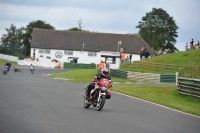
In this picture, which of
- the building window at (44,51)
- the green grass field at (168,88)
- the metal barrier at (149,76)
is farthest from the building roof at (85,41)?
the metal barrier at (149,76)

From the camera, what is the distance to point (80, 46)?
4058 inches

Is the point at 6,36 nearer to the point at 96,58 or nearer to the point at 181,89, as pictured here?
the point at 96,58

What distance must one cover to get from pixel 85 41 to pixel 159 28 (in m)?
20.3

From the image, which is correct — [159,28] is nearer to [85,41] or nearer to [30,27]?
[85,41]

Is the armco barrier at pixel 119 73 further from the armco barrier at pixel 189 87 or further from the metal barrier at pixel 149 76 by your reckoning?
the armco barrier at pixel 189 87

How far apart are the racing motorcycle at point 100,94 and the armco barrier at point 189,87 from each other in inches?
410

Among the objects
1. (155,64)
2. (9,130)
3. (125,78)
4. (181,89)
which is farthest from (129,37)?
(9,130)

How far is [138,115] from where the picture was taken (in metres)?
16.9

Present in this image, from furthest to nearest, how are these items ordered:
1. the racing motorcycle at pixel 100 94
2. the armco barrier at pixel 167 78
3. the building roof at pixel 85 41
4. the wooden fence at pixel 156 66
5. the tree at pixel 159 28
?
the tree at pixel 159 28 → the building roof at pixel 85 41 → the wooden fence at pixel 156 66 → the armco barrier at pixel 167 78 → the racing motorcycle at pixel 100 94

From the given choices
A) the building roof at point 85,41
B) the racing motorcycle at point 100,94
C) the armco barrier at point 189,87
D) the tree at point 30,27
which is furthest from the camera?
the tree at point 30,27

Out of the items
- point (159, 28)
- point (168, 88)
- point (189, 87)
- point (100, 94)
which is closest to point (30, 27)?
point (159, 28)

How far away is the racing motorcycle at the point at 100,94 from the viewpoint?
56.0 feet

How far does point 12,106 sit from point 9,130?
5.75 metres

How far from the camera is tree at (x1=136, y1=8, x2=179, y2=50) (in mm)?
113250
